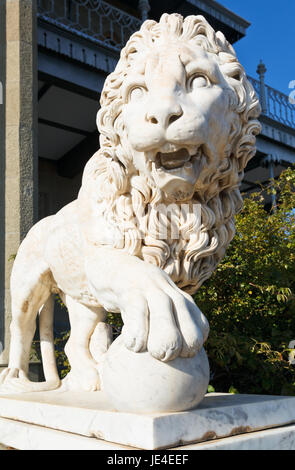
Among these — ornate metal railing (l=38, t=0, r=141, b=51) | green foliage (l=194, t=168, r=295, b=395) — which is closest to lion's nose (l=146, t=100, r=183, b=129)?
green foliage (l=194, t=168, r=295, b=395)

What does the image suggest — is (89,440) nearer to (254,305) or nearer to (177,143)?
(177,143)

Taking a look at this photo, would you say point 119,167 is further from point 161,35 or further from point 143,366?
point 143,366

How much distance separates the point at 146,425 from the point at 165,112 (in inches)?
33.7

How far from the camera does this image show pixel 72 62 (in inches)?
211

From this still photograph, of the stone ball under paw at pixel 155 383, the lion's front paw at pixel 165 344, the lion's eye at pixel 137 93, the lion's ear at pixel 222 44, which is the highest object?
the lion's ear at pixel 222 44

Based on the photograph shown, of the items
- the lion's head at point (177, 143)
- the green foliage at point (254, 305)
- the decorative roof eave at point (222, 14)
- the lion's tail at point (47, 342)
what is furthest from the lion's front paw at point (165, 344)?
the decorative roof eave at point (222, 14)

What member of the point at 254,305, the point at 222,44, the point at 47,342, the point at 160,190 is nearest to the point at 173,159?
the point at 160,190

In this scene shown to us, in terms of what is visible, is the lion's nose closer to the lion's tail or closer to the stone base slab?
the stone base slab

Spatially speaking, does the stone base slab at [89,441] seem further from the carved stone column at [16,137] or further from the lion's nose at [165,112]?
the carved stone column at [16,137]

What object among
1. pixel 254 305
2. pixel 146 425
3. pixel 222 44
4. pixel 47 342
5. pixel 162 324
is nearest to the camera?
pixel 146 425

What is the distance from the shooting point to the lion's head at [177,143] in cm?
148

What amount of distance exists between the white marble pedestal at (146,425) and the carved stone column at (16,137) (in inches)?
71.8

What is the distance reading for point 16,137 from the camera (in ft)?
11.8

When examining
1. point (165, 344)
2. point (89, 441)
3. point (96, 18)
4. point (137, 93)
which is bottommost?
point (89, 441)
